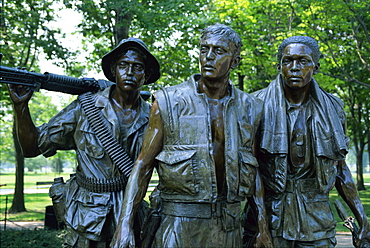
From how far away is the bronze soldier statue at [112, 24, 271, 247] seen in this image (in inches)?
123

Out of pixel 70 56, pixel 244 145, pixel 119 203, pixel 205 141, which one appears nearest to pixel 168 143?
pixel 205 141

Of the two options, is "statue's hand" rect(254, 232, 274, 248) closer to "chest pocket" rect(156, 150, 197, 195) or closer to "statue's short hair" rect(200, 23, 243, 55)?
"chest pocket" rect(156, 150, 197, 195)

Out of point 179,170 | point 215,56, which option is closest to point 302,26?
point 215,56

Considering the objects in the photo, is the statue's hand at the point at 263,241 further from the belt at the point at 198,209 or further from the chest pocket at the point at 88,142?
the chest pocket at the point at 88,142

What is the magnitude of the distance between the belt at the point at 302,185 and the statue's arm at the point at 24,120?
2.39 m

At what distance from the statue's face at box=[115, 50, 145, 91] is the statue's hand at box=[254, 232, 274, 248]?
1.78m

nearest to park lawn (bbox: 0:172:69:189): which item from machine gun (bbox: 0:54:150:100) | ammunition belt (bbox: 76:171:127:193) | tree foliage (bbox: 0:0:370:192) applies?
tree foliage (bbox: 0:0:370:192)

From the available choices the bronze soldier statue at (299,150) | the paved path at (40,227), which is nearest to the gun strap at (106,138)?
the bronze soldier statue at (299,150)

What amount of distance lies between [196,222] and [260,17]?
10.5m

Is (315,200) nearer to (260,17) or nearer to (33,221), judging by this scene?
(260,17)

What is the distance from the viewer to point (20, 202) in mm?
15227

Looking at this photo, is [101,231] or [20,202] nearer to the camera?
[101,231]

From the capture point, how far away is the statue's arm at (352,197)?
3.92 metres

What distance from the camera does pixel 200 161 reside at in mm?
3121
